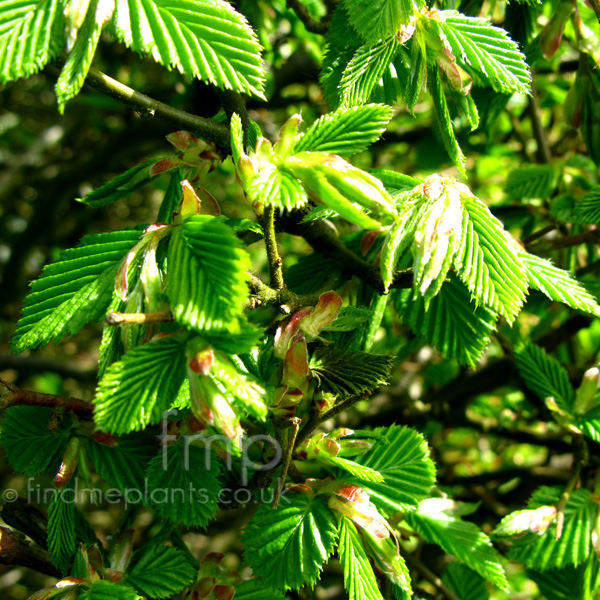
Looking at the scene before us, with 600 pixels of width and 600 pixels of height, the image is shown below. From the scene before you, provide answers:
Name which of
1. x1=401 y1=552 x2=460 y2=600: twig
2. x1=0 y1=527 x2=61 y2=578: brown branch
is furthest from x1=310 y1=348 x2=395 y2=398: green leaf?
x1=401 y1=552 x2=460 y2=600: twig

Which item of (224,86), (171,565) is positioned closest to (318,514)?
(171,565)

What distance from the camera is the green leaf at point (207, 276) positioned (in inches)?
24.7

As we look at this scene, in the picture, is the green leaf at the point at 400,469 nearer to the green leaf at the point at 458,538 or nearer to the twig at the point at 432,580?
the green leaf at the point at 458,538

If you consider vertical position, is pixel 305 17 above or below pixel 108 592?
above

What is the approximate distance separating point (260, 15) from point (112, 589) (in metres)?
1.48

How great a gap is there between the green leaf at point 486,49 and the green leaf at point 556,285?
0.90ft

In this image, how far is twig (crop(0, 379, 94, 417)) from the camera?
0.87 meters

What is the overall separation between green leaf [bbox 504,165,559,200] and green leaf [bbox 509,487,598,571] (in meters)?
0.76

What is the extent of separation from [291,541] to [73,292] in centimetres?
48

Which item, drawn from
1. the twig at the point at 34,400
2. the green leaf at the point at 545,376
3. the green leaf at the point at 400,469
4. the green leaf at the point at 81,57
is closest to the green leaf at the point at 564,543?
the green leaf at the point at 545,376

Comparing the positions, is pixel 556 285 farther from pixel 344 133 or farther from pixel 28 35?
pixel 28 35

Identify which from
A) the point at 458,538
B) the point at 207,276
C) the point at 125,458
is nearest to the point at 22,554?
the point at 125,458

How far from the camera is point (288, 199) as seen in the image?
661 millimetres

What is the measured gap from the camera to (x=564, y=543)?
3.87ft
